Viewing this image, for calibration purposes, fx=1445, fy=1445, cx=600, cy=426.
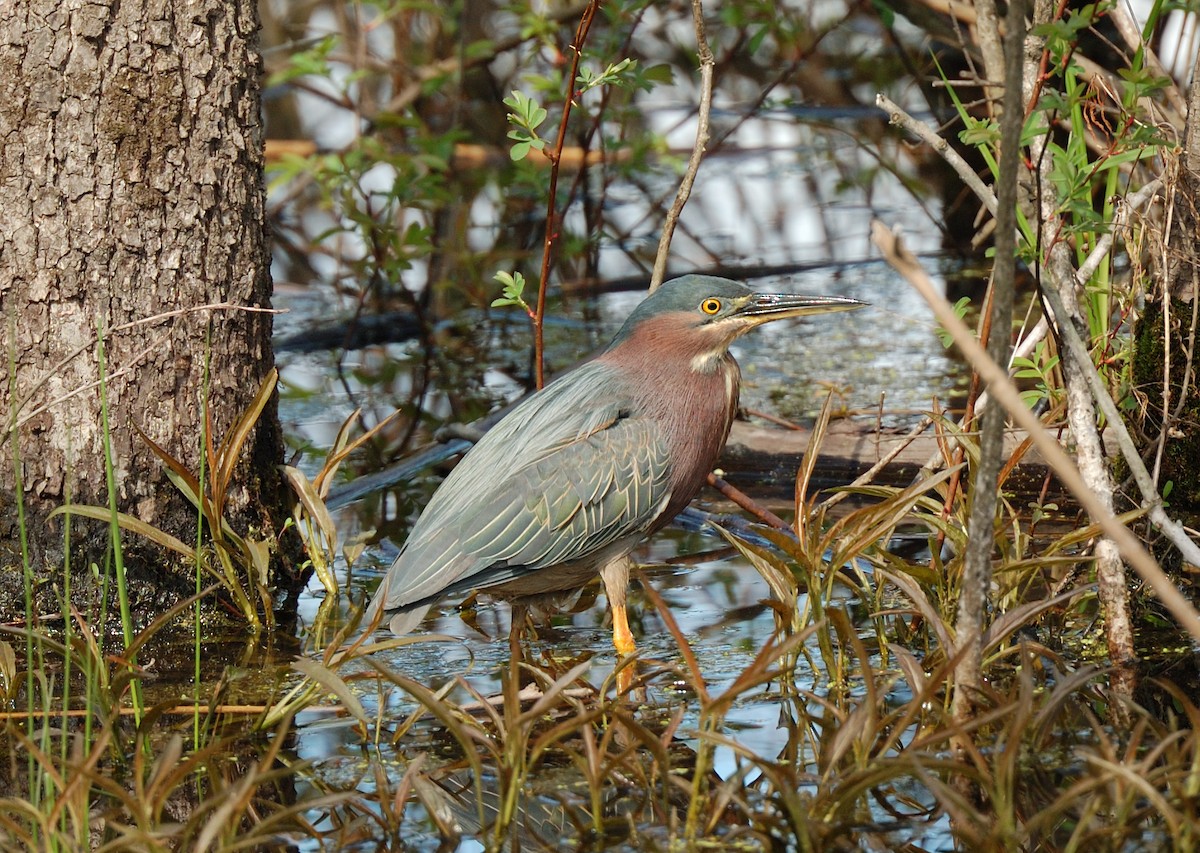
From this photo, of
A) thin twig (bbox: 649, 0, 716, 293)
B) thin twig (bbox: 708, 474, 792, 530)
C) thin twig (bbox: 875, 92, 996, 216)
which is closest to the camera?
thin twig (bbox: 875, 92, 996, 216)

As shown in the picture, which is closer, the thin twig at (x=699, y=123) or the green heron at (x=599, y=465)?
the green heron at (x=599, y=465)

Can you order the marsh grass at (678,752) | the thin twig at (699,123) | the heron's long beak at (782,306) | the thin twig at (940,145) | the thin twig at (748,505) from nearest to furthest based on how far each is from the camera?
1. the marsh grass at (678,752)
2. the thin twig at (940,145)
3. the heron's long beak at (782,306)
4. the thin twig at (699,123)
5. the thin twig at (748,505)

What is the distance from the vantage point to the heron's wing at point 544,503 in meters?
3.76

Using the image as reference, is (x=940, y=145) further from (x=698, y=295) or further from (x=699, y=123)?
(x=699, y=123)

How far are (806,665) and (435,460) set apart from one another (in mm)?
2130

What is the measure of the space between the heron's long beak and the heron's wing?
0.44 meters

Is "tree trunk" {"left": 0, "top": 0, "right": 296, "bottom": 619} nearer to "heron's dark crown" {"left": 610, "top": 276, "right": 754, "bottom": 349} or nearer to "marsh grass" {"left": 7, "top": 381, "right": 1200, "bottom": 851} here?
"marsh grass" {"left": 7, "top": 381, "right": 1200, "bottom": 851}

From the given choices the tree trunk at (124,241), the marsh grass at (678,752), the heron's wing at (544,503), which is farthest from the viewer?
the tree trunk at (124,241)

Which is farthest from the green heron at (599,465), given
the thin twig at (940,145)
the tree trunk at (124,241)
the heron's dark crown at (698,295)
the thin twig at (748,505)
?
the tree trunk at (124,241)

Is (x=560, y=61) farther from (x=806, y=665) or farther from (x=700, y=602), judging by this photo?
(x=806, y=665)

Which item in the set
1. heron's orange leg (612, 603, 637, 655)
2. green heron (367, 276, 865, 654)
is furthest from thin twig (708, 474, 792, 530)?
heron's orange leg (612, 603, 637, 655)

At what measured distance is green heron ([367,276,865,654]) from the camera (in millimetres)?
3791

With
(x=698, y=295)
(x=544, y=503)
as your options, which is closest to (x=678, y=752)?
(x=544, y=503)

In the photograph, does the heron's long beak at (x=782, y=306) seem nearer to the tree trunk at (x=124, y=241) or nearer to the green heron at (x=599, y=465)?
the green heron at (x=599, y=465)
